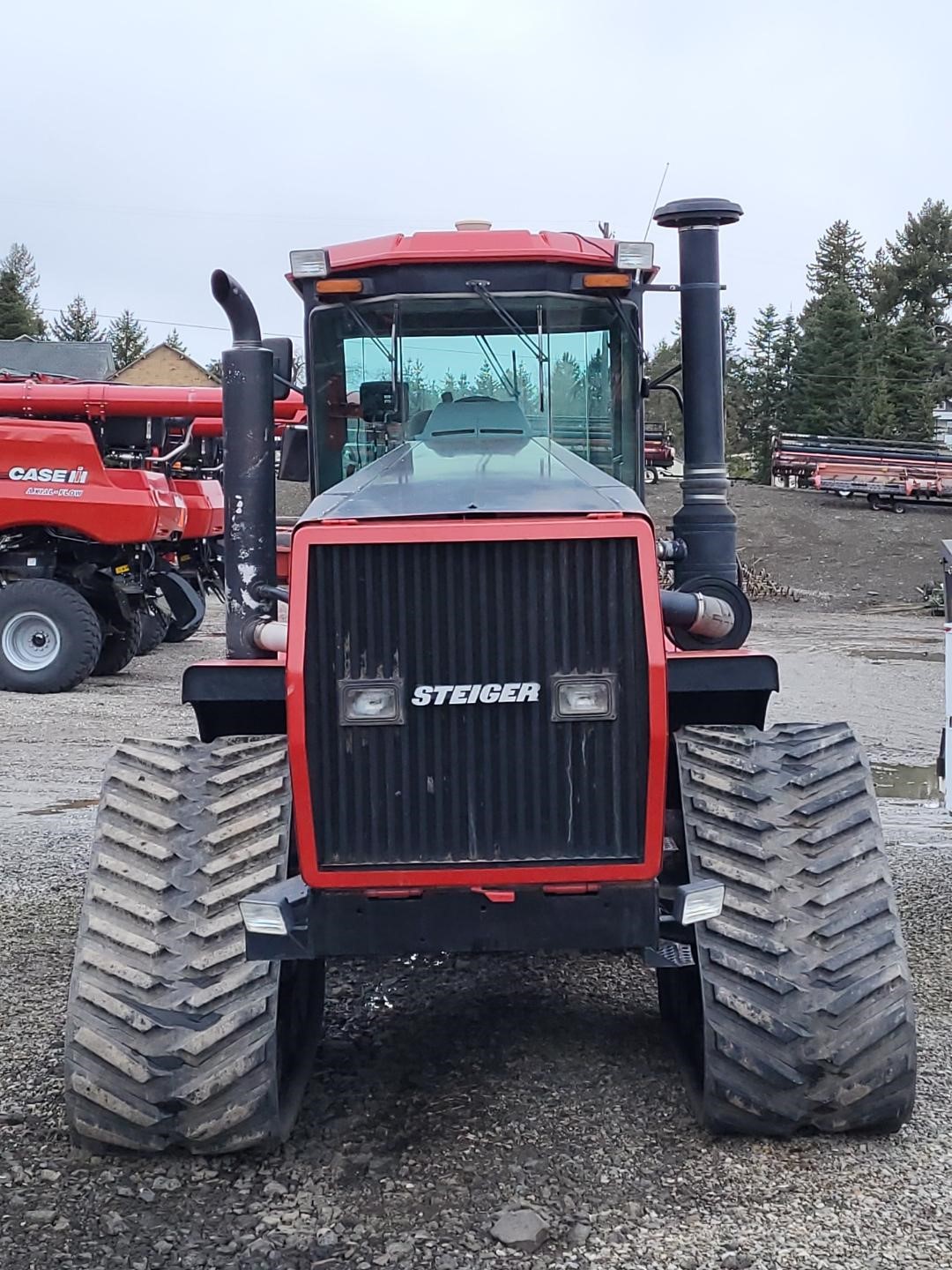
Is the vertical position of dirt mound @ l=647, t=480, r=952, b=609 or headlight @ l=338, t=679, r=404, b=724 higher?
headlight @ l=338, t=679, r=404, b=724

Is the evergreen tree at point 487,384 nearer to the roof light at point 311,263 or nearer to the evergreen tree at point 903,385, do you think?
the roof light at point 311,263

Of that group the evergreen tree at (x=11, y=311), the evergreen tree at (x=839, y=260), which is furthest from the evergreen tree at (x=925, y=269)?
the evergreen tree at (x=11, y=311)

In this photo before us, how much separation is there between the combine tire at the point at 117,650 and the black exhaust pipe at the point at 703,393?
1163 centimetres

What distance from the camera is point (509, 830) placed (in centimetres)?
398

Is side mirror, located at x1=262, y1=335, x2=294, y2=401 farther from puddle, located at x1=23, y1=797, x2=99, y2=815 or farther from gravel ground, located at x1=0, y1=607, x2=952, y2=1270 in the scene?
puddle, located at x1=23, y1=797, x2=99, y2=815

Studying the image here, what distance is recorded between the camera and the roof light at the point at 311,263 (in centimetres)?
537

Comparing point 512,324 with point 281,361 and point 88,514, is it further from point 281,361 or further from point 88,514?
point 88,514

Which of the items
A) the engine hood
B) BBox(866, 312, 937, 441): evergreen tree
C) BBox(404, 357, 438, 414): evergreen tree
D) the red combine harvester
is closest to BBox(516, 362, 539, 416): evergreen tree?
the engine hood

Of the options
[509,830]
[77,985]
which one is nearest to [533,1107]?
[509,830]

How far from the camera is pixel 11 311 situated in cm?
6097

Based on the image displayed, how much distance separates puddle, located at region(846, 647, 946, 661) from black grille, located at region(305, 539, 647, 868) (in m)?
16.7

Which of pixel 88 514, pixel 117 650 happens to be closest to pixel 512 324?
pixel 88 514

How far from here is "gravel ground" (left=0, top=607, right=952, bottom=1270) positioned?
360 centimetres

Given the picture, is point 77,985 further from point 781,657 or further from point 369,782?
point 781,657
